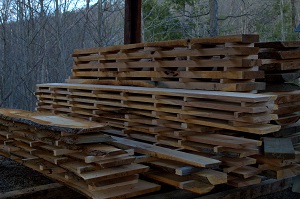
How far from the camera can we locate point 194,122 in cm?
511

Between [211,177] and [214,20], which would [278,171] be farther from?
[214,20]

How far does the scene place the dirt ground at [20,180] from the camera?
5977mm

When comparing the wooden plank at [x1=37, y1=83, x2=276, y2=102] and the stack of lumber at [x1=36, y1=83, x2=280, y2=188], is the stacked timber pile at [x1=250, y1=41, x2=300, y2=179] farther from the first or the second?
the wooden plank at [x1=37, y1=83, x2=276, y2=102]

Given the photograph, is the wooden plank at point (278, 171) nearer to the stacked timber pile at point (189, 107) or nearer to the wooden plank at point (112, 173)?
the stacked timber pile at point (189, 107)

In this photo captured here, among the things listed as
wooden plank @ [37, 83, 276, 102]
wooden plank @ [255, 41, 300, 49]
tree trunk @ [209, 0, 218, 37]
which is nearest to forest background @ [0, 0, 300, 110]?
tree trunk @ [209, 0, 218, 37]

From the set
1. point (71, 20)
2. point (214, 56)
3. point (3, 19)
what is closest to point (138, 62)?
point (214, 56)

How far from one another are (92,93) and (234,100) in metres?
2.79

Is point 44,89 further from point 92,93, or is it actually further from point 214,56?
point 214,56

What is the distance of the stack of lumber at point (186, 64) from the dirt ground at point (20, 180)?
1945mm

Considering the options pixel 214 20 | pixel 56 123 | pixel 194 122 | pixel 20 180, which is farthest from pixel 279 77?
pixel 214 20

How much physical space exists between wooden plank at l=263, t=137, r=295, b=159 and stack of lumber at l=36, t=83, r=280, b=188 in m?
0.14

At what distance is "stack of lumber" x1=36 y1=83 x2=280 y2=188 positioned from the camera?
15.1 feet

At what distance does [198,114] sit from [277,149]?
3.23 ft

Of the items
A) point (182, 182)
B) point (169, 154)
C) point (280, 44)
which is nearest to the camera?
point (182, 182)
